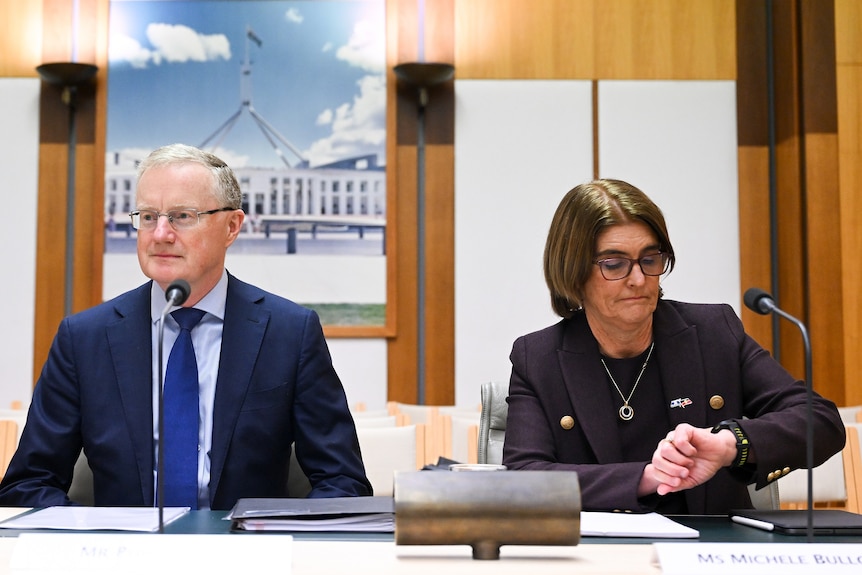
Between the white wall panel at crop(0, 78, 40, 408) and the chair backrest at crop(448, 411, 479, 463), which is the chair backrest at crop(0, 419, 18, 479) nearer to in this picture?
the chair backrest at crop(448, 411, 479, 463)

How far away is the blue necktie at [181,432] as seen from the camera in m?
2.30

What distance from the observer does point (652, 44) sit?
661 centimetres

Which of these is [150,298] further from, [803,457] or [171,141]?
[171,141]

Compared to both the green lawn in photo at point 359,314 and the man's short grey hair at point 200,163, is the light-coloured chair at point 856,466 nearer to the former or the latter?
the man's short grey hair at point 200,163

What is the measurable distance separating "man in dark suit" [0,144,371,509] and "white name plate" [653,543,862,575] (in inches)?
45.8

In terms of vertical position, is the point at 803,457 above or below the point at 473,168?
below

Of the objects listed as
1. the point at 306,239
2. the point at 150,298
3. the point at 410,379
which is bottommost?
the point at 410,379

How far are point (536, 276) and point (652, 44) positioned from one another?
1740 millimetres

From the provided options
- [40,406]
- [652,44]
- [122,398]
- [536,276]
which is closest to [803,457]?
[122,398]

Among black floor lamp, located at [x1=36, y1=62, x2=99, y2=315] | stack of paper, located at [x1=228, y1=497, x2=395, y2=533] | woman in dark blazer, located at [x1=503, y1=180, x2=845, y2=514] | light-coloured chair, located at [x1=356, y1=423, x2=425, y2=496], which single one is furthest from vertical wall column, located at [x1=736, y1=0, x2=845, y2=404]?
stack of paper, located at [x1=228, y1=497, x2=395, y2=533]

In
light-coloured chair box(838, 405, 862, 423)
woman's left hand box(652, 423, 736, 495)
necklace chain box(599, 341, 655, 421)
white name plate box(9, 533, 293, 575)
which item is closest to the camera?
white name plate box(9, 533, 293, 575)

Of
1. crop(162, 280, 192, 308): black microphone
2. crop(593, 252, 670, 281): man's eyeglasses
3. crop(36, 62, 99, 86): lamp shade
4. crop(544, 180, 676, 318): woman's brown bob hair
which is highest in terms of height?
crop(36, 62, 99, 86): lamp shade

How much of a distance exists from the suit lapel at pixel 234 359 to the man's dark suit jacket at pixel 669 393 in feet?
2.14

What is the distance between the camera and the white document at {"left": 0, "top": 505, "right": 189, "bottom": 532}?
5.40 feet
